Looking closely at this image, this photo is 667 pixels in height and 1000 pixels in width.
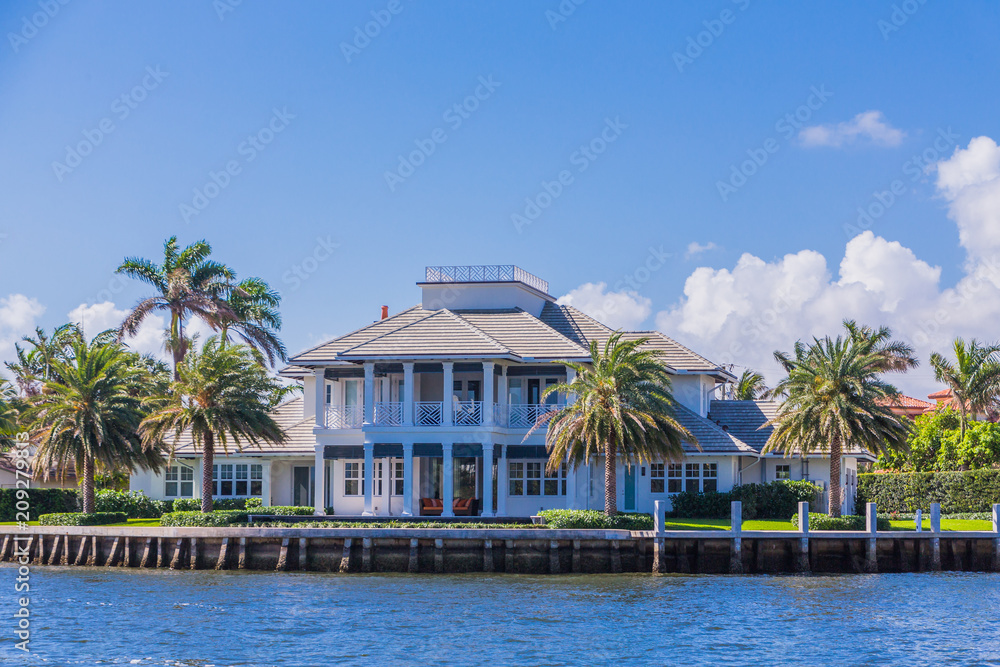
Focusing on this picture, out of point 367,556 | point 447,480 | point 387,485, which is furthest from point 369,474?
point 367,556

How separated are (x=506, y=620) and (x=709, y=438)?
20.7 metres

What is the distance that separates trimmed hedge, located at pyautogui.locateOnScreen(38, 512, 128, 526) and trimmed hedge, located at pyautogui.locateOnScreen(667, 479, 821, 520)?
72.1ft

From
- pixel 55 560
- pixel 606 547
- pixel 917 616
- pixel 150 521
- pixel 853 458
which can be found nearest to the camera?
pixel 917 616

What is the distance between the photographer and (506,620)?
30.3 meters

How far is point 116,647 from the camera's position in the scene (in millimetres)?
27203

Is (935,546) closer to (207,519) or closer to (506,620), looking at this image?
(506,620)

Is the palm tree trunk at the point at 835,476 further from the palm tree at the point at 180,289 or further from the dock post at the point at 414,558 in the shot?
the palm tree at the point at 180,289

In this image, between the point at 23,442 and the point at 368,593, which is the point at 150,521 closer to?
the point at 23,442

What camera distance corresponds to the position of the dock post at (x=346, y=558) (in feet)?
129

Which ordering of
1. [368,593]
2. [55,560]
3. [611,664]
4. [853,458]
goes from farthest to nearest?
[853,458] < [55,560] < [368,593] < [611,664]

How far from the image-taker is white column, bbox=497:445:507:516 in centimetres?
4762

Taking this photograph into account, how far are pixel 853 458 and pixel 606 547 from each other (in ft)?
68.0

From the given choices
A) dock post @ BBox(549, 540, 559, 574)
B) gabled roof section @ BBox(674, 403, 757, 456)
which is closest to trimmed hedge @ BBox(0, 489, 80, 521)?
dock post @ BBox(549, 540, 559, 574)

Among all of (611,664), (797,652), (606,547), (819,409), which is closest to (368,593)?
(606,547)
